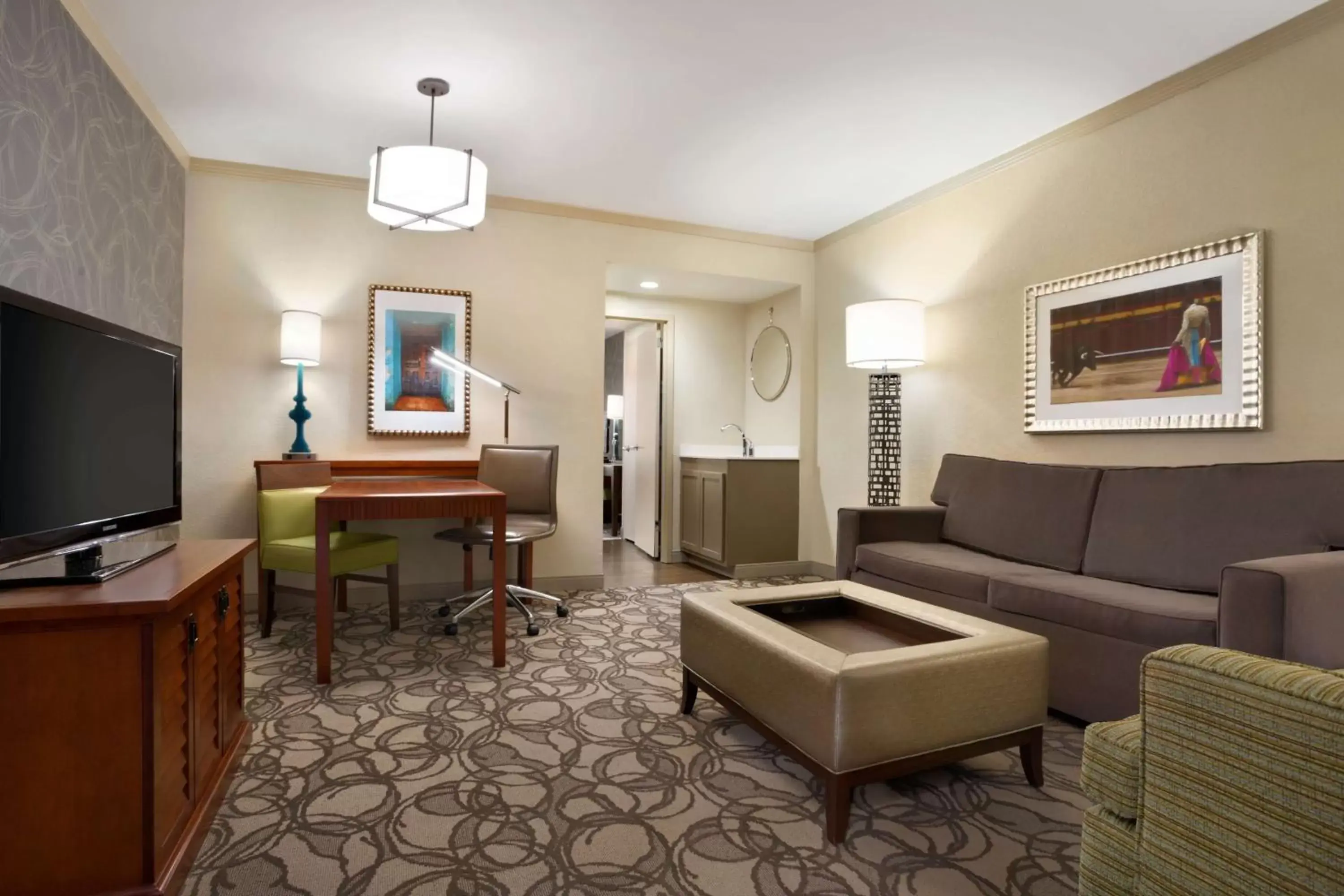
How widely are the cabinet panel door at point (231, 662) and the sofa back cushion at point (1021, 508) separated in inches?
120

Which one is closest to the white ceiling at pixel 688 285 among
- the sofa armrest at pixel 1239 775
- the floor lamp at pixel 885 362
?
the floor lamp at pixel 885 362

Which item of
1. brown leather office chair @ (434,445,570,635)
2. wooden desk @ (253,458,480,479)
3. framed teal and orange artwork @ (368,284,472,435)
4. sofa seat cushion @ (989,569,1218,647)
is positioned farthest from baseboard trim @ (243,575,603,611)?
sofa seat cushion @ (989,569,1218,647)

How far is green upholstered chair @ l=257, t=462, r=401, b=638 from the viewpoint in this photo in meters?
3.18

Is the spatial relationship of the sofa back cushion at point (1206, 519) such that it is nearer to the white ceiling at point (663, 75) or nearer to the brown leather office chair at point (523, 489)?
the white ceiling at point (663, 75)

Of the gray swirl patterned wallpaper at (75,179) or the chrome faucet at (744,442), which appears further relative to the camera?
the chrome faucet at (744,442)

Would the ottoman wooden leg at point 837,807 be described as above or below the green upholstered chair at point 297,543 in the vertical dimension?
below

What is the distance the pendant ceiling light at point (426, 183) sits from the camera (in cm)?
271

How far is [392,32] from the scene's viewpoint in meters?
2.56

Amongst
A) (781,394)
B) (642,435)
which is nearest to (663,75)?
(781,394)

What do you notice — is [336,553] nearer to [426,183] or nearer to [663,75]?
[426,183]

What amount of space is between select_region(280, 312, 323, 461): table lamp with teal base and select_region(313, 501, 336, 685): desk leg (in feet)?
4.19

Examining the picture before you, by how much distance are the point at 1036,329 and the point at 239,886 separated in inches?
147

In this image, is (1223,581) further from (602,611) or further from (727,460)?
(727,460)

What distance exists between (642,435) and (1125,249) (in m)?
3.89
